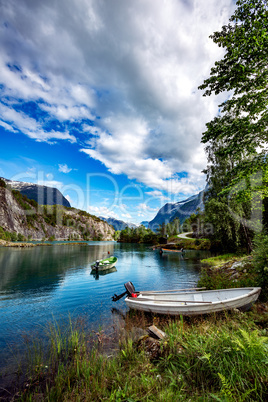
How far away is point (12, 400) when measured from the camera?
483 centimetres

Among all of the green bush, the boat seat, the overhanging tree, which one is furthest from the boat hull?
the overhanging tree

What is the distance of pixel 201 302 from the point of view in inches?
379

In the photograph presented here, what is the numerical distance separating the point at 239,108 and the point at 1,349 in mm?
18439

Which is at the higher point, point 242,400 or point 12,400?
point 242,400

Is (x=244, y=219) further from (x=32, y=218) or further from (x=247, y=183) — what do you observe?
(x=32, y=218)

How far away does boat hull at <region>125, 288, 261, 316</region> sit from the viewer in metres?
8.37

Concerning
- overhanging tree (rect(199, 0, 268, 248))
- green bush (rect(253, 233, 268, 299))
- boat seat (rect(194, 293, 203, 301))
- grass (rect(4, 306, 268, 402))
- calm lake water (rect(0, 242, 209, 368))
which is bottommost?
calm lake water (rect(0, 242, 209, 368))

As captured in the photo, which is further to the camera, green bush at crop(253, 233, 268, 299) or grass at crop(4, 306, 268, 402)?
green bush at crop(253, 233, 268, 299)

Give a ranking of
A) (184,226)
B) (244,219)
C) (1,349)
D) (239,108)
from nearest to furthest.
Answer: (1,349) < (239,108) < (244,219) < (184,226)

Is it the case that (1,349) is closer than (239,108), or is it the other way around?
(1,349)

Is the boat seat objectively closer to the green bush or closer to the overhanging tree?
the green bush

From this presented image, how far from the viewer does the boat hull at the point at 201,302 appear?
837cm

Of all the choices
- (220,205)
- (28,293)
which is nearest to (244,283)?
(220,205)

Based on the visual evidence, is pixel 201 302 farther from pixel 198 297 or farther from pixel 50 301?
pixel 50 301
